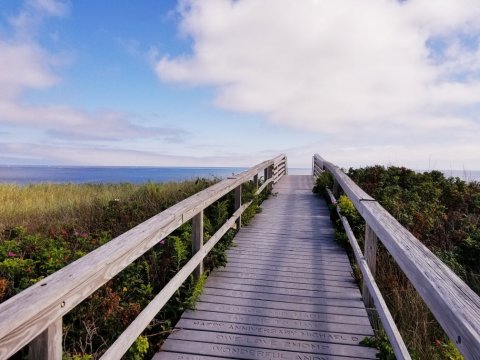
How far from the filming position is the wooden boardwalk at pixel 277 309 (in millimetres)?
3211

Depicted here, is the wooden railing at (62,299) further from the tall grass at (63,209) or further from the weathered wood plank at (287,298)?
the tall grass at (63,209)

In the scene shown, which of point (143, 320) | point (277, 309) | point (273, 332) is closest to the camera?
point (143, 320)

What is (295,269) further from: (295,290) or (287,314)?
(287,314)

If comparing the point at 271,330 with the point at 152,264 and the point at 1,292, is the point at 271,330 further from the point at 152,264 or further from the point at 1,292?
the point at 1,292

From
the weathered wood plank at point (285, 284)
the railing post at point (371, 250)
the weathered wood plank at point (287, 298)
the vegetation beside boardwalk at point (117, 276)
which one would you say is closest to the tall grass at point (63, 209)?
the vegetation beside boardwalk at point (117, 276)

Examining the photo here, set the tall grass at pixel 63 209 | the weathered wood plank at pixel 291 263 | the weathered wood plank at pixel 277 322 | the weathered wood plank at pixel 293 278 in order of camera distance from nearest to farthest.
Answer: the weathered wood plank at pixel 277 322 → the weathered wood plank at pixel 293 278 → the weathered wood plank at pixel 291 263 → the tall grass at pixel 63 209


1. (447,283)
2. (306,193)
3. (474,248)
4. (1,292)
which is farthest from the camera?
(306,193)

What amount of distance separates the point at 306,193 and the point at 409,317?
8869 mm

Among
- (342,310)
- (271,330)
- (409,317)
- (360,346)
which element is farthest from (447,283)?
(409,317)

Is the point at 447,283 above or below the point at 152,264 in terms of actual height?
above

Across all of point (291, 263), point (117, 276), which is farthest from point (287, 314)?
point (117, 276)

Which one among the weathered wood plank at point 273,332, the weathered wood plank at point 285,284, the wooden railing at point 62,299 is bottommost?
the weathered wood plank at point 273,332

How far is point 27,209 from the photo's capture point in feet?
36.1

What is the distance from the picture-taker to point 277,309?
3.93 m
